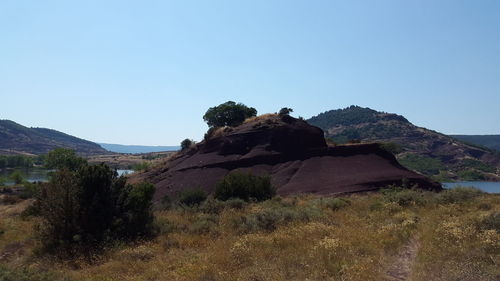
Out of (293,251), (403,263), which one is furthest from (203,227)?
(403,263)

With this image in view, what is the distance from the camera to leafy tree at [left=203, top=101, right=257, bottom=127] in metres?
63.2

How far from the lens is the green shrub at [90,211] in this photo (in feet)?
44.3

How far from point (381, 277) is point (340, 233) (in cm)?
435

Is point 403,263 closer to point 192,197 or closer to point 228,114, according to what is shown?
point 192,197

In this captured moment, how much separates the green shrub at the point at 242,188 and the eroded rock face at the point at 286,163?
1023 cm

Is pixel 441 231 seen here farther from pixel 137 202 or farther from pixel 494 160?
pixel 494 160

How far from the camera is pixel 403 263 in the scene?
9.20 meters

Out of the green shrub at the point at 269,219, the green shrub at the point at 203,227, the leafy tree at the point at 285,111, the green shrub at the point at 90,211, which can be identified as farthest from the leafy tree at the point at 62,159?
the green shrub at the point at 269,219

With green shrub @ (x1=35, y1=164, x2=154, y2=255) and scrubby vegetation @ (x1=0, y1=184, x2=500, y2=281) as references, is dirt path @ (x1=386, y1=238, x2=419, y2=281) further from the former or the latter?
green shrub @ (x1=35, y1=164, x2=154, y2=255)

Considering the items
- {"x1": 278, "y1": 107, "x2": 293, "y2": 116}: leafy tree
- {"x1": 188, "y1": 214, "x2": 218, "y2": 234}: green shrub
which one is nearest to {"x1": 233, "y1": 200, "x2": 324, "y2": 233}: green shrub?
{"x1": 188, "y1": 214, "x2": 218, "y2": 234}: green shrub

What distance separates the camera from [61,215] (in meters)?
13.8

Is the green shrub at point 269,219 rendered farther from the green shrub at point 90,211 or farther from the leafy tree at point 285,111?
the leafy tree at point 285,111

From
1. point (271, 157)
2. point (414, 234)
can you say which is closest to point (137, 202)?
point (414, 234)

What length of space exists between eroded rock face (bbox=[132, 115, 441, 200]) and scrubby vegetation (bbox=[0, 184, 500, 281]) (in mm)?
21251
